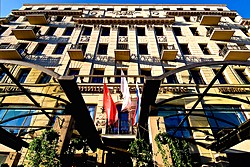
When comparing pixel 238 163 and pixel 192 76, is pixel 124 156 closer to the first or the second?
pixel 238 163

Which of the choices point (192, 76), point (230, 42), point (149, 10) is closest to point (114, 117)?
point (192, 76)

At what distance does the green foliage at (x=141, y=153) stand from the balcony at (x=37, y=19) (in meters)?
20.0

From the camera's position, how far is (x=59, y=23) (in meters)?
21.7

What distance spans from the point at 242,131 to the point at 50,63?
15275mm

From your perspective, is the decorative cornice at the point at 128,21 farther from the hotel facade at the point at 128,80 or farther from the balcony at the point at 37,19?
the balcony at the point at 37,19

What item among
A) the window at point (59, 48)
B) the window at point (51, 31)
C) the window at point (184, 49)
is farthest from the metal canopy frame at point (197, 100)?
the window at point (51, 31)

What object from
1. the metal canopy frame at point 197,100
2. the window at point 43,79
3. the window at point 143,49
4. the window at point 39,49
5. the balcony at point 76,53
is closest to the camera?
the metal canopy frame at point 197,100

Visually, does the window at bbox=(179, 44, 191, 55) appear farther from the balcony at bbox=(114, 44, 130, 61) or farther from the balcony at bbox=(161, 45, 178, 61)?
the balcony at bbox=(114, 44, 130, 61)

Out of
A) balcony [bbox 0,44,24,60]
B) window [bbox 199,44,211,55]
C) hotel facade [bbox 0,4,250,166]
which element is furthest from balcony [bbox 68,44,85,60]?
window [bbox 199,44,211,55]

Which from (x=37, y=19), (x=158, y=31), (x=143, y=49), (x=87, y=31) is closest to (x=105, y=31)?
(x=87, y=31)

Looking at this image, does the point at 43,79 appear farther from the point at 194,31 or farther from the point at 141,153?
the point at 194,31

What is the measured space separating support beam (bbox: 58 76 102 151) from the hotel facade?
30 mm

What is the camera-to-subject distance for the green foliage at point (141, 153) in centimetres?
637

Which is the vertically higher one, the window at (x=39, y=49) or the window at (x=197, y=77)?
the window at (x=39, y=49)
